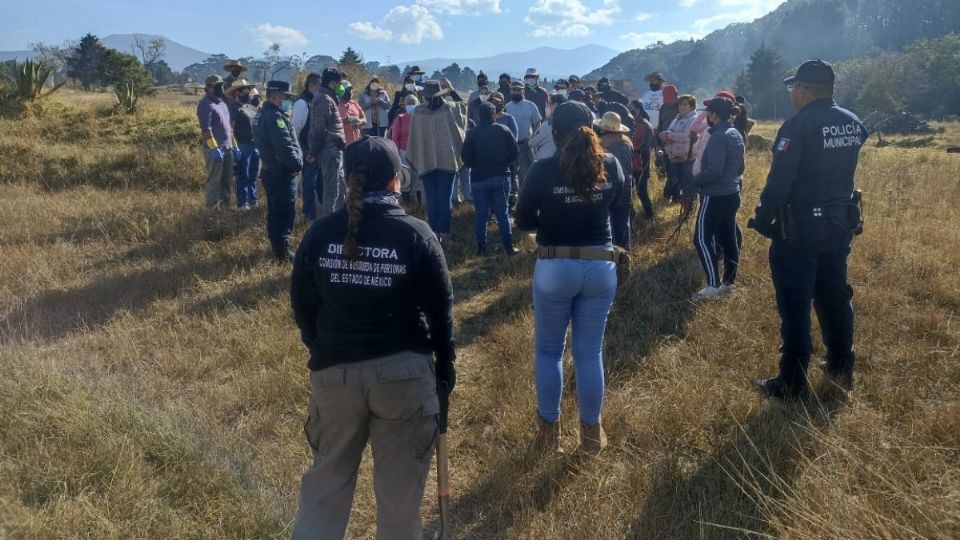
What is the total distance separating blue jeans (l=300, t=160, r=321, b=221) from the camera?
25.2ft

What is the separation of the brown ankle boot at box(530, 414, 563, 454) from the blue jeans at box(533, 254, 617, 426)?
Answer: 37 mm

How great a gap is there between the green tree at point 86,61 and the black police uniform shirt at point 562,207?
42973mm

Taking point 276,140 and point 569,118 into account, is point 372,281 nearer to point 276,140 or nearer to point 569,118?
point 569,118

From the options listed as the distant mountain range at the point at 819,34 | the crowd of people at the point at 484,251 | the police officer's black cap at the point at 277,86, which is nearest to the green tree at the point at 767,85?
the distant mountain range at the point at 819,34

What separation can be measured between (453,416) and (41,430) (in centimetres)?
229

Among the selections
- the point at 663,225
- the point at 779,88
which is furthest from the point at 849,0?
the point at 663,225

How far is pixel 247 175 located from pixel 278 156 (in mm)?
3041

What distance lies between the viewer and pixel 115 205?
975 centimetres

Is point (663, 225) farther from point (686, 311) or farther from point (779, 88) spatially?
point (779, 88)

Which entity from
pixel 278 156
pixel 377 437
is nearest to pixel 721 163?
pixel 377 437

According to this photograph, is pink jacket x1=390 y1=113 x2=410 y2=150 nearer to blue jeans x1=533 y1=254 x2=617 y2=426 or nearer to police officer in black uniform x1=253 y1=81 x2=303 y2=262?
police officer in black uniform x1=253 y1=81 x2=303 y2=262

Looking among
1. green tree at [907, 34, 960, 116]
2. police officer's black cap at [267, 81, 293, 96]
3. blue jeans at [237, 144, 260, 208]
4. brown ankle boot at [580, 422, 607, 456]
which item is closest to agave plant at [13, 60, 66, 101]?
blue jeans at [237, 144, 260, 208]

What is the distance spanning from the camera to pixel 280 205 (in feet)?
21.8

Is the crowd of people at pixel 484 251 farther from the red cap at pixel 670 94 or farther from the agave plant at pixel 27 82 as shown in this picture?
the agave plant at pixel 27 82
